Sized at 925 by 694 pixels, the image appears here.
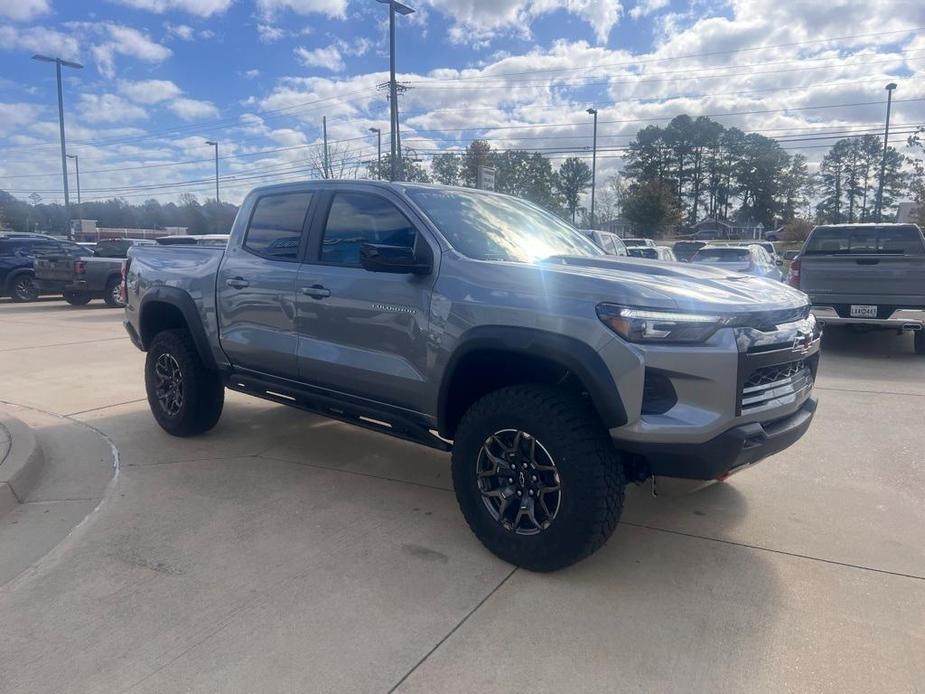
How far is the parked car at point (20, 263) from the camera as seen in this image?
17391 millimetres

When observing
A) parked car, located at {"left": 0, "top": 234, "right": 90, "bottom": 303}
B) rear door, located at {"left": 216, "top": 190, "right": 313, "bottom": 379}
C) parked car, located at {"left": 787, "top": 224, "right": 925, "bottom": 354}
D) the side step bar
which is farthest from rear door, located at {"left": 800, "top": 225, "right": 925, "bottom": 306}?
parked car, located at {"left": 0, "top": 234, "right": 90, "bottom": 303}

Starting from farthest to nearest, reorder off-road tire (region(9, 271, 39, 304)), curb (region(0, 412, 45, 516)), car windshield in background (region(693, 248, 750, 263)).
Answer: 1. off-road tire (region(9, 271, 39, 304))
2. car windshield in background (region(693, 248, 750, 263))
3. curb (region(0, 412, 45, 516))

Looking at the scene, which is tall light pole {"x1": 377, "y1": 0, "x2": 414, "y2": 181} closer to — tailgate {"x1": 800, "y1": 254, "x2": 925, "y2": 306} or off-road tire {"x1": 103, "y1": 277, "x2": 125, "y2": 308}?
off-road tire {"x1": 103, "y1": 277, "x2": 125, "y2": 308}

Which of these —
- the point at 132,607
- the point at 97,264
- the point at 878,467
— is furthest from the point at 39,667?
the point at 97,264

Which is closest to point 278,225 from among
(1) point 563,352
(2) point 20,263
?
(1) point 563,352

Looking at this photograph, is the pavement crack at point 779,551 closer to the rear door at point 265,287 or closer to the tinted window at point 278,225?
the rear door at point 265,287

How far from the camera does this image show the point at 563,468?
322cm

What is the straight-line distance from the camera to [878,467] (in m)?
4.96

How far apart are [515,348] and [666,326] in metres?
0.71

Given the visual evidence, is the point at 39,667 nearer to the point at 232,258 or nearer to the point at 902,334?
the point at 232,258

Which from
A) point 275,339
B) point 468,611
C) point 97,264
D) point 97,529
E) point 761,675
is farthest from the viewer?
point 97,264

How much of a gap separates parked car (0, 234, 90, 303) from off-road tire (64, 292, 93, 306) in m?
0.43

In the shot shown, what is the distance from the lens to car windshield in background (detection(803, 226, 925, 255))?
10008 mm

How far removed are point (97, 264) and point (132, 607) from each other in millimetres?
15342
